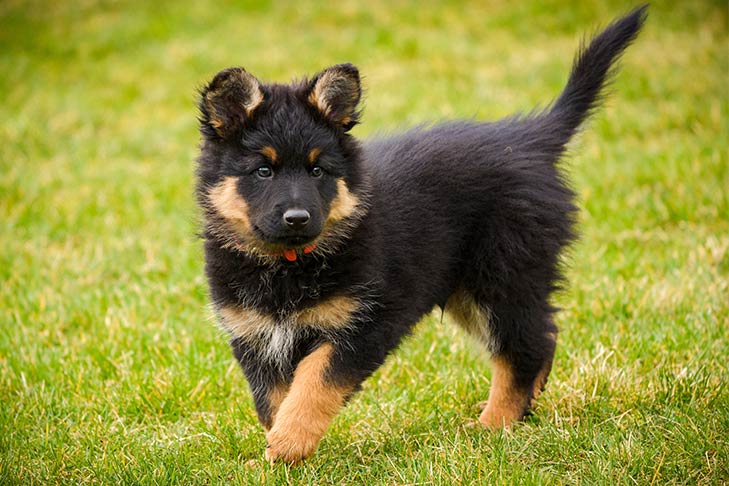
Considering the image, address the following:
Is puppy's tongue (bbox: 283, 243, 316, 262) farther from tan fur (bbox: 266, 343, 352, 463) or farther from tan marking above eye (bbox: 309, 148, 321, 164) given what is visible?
tan fur (bbox: 266, 343, 352, 463)

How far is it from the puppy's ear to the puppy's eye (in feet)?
1.14

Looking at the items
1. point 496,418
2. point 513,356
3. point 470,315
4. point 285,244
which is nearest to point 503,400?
point 496,418

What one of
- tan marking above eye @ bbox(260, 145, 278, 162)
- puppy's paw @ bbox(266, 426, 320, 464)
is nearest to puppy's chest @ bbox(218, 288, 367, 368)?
puppy's paw @ bbox(266, 426, 320, 464)

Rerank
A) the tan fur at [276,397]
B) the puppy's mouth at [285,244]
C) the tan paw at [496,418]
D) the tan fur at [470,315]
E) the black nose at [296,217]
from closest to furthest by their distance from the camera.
A: the black nose at [296,217] < the puppy's mouth at [285,244] < the tan fur at [276,397] < the tan paw at [496,418] < the tan fur at [470,315]

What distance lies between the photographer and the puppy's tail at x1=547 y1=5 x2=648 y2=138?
4.59m

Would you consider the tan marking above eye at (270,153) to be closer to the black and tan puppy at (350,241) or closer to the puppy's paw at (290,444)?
the black and tan puppy at (350,241)

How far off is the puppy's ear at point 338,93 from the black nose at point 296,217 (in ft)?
1.73

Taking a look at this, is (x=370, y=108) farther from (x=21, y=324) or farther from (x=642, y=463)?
(x=642, y=463)

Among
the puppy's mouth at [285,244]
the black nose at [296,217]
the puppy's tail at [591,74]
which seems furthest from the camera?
the puppy's tail at [591,74]

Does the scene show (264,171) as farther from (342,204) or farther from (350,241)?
(350,241)

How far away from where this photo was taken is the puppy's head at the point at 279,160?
3.63 meters

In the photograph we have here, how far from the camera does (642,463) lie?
11.3ft

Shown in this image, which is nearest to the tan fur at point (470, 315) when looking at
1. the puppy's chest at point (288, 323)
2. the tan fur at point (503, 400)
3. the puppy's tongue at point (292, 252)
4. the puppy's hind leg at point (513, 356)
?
the puppy's hind leg at point (513, 356)

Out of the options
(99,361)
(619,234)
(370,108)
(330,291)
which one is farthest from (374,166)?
(370,108)
